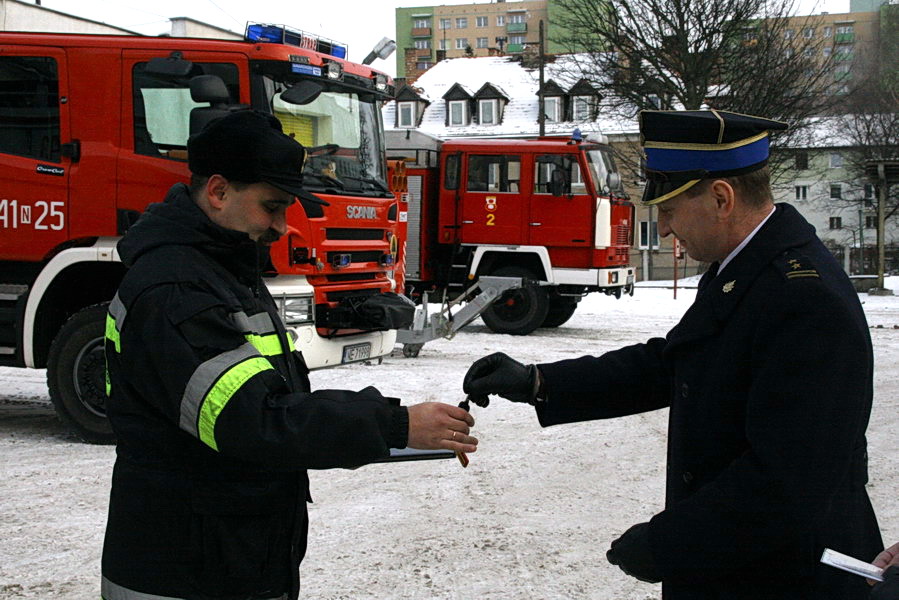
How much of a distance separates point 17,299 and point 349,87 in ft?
10.4

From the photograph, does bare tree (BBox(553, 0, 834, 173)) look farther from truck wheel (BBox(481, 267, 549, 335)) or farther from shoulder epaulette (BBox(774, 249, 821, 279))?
shoulder epaulette (BBox(774, 249, 821, 279))

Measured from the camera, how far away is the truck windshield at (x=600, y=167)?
1480cm

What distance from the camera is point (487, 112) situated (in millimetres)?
45906

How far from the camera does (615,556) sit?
2113mm

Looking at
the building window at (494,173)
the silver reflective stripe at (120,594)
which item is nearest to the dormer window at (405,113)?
the building window at (494,173)

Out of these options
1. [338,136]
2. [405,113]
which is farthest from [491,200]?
[405,113]

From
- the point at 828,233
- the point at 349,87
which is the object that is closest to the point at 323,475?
the point at 349,87

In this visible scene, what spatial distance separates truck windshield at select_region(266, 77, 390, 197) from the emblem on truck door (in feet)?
0.50

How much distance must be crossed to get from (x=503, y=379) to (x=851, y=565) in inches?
43.1

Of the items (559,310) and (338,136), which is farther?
(559,310)

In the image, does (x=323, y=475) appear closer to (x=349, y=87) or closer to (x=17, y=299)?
(x=17, y=299)

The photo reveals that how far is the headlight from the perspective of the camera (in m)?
7.59

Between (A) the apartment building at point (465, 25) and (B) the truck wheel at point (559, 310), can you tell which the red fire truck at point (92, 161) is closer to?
(B) the truck wheel at point (559, 310)

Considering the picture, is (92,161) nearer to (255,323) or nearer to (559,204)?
A: (255,323)
